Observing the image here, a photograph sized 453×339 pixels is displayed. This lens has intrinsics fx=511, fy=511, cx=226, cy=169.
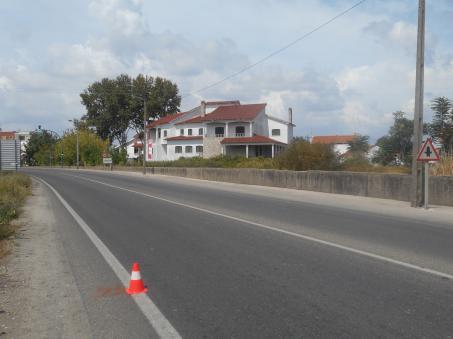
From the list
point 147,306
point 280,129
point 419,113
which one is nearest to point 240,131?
point 280,129

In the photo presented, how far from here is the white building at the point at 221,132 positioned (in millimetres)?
66812

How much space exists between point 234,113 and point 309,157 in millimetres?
41492

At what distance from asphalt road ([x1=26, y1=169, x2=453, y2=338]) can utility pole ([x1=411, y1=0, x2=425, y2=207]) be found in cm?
440

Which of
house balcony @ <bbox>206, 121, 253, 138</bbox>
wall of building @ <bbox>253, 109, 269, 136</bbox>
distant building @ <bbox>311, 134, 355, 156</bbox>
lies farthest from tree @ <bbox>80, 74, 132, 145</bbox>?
distant building @ <bbox>311, 134, 355, 156</bbox>

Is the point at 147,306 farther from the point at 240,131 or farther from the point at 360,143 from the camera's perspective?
the point at 240,131

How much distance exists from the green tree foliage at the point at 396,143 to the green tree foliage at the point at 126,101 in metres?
53.2

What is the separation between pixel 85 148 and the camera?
96500mm

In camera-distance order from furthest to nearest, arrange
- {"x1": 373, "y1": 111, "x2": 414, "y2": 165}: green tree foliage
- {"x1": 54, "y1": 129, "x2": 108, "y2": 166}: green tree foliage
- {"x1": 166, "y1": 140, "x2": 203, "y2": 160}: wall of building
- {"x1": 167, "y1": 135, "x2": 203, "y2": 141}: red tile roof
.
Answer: {"x1": 54, "y1": 129, "x2": 108, "y2": 166}: green tree foliage, {"x1": 166, "y1": 140, "x2": 203, "y2": 160}: wall of building, {"x1": 167, "y1": 135, "x2": 203, "y2": 141}: red tile roof, {"x1": 373, "y1": 111, "x2": 414, "y2": 165}: green tree foliage

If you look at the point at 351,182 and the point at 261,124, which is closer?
the point at 351,182

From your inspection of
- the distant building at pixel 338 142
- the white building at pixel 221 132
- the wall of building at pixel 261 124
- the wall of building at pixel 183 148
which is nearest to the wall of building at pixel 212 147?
the white building at pixel 221 132

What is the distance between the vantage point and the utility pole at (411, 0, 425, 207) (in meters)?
17.3

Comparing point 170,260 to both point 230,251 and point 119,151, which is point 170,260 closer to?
point 230,251

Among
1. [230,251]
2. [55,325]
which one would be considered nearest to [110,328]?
[55,325]

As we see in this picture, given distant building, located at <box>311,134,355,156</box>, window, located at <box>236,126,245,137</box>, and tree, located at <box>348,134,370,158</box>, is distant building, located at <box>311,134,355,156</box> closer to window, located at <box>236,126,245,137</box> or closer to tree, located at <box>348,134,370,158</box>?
tree, located at <box>348,134,370,158</box>
